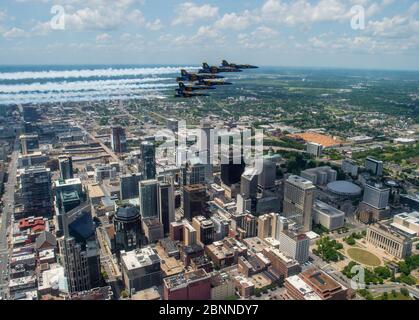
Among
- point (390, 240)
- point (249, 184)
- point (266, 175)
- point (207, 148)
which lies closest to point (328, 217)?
point (390, 240)

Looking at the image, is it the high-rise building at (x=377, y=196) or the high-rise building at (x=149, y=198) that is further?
the high-rise building at (x=377, y=196)

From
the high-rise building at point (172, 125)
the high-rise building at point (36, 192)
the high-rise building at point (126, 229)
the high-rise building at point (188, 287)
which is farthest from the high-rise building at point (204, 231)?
the high-rise building at point (172, 125)

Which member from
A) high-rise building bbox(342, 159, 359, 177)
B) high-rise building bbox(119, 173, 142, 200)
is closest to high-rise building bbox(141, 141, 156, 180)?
high-rise building bbox(119, 173, 142, 200)

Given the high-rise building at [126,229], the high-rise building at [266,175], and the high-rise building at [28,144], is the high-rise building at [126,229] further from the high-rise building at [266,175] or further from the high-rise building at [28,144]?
the high-rise building at [28,144]

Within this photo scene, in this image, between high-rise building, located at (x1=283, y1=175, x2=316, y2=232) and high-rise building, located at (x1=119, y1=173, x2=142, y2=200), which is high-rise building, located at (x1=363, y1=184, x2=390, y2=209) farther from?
high-rise building, located at (x1=119, y1=173, x2=142, y2=200)
